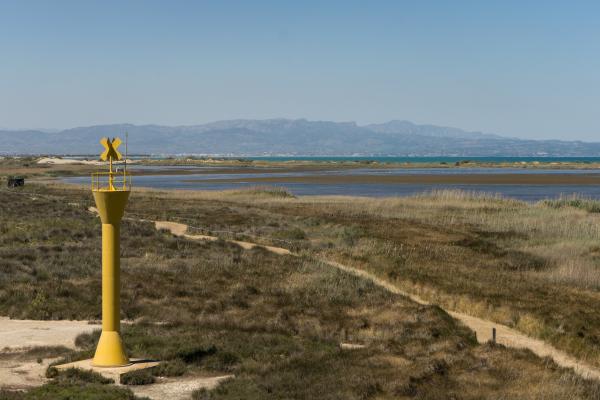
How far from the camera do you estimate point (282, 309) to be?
23438 millimetres

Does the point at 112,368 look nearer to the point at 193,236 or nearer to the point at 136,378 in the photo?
the point at 136,378

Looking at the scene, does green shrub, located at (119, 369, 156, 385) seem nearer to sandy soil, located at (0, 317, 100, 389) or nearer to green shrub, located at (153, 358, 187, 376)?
green shrub, located at (153, 358, 187, 376)

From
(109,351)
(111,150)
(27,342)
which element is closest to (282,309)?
(27,342)

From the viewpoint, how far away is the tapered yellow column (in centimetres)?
1528

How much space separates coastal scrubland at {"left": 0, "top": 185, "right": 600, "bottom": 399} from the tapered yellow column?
2.99ft

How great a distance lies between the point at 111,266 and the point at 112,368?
80.5 inches

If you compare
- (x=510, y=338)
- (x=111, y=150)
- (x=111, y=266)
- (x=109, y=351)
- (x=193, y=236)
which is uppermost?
(x=111, y=150)

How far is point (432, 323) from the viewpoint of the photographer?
21.2 metres

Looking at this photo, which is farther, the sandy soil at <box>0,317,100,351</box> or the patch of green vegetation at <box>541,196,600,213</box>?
the patch of green vegetation at <box>541,196,600,213</box>

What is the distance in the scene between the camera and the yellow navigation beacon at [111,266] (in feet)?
50.3

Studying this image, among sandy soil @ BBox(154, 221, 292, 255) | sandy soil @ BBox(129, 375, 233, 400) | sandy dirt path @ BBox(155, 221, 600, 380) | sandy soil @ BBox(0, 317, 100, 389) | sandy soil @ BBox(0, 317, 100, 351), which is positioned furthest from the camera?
sandy soil @ BBox(154, 221, 292, 255)

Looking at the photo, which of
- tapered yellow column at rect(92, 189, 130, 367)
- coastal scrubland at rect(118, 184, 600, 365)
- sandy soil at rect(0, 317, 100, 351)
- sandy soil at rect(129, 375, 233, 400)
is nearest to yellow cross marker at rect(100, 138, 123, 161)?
tapered yellow column at rect(92, 189, 130, 367)

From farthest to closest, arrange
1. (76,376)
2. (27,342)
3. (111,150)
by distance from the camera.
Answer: (27,342), (111,150), (76,376)

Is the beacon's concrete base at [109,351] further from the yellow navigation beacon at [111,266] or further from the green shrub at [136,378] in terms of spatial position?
the green shrub at [136,378]
